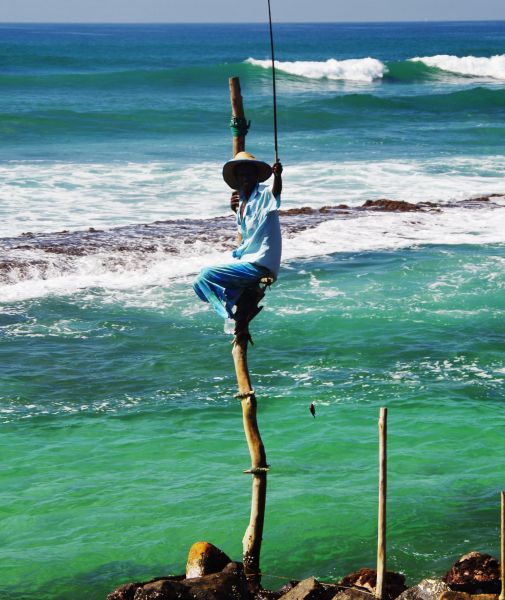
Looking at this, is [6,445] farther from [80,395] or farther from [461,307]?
[461,307]

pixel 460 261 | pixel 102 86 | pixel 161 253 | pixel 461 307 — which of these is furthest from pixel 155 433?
pixel 102 86

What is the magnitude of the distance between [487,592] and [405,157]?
21.3m

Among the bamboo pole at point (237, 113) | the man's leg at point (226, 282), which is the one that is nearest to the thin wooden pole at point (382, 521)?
the man's leg at point (226, 282)

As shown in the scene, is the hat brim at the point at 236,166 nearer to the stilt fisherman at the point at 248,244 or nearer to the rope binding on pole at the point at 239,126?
the stilt fisherman at the point at 248,244

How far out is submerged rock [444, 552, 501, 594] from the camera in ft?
20.4

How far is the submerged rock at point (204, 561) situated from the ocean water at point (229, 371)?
56cm

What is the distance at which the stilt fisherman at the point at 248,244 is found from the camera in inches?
232

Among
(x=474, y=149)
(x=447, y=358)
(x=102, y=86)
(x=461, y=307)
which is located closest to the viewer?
(x=447, y=358)

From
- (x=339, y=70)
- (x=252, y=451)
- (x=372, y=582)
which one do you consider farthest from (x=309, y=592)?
(x=339, y=70)

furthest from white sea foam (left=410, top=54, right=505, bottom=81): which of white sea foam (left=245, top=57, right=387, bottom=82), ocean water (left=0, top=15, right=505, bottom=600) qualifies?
ocean water (left=0, top=15, right=505, bottom=600)

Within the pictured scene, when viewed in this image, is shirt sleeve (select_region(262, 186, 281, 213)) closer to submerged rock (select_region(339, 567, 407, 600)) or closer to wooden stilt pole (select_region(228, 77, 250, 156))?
wooden stilt pole (select_region(228, 77, 250, 156))

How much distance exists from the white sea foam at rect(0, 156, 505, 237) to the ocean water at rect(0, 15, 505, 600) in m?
0.10

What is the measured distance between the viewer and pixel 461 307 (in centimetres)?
1332

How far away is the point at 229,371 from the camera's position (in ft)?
36.5
